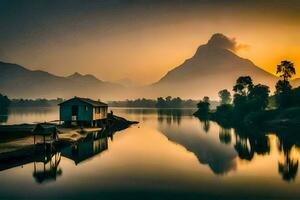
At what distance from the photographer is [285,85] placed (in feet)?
330

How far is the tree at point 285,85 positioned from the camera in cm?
9431

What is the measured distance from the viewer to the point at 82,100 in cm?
6869

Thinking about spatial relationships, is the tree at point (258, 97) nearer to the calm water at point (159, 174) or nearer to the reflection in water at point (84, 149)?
the calm water at point (159, 174)

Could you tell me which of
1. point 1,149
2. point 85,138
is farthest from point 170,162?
point 85,138

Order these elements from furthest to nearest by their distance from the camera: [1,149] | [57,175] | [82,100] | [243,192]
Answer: [82,100] < [1,149] < [57,175] < [243,192]

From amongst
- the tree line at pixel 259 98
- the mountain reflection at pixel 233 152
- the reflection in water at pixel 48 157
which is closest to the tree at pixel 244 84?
the tree line at pixel 259 98

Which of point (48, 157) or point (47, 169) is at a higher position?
point (48, 157)

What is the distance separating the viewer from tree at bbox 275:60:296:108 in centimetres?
9431

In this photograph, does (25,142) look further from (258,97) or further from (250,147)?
(258,97)

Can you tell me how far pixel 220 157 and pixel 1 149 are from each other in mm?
27015

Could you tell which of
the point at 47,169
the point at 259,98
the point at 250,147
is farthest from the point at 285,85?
the point at 47,169

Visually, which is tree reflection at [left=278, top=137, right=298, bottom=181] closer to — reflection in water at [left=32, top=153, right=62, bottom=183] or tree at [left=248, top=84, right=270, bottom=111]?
reflection in water at [left=32, top=153, right=62, bottom=183]

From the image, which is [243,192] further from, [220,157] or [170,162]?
[220,157]

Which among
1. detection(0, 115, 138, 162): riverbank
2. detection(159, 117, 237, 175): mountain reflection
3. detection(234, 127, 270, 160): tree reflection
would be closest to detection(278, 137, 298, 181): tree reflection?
detection(234, 127, 270, 160): tree reflection
